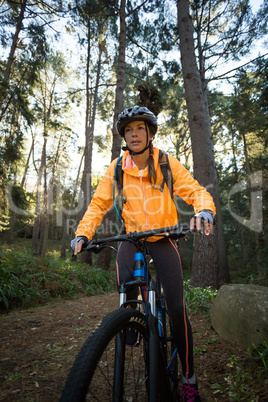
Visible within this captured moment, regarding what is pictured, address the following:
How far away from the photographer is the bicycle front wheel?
107cm

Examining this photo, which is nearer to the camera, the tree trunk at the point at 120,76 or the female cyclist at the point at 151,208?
the female cyclist at the point at 151,208

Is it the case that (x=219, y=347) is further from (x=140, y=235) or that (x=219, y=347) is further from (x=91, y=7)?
(x=91, y=7)

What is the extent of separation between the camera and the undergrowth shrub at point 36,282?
5609 millimetres

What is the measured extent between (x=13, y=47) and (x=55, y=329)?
464 inches

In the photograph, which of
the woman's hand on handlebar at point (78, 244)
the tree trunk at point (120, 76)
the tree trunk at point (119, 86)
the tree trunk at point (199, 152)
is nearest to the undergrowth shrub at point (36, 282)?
the tree trunk at point (119, 86)

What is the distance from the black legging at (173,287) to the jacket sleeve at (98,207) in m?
0.35

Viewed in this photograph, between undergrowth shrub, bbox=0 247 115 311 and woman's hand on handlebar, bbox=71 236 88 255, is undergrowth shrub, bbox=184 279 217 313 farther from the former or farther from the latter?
woman's hand on handlebar, bbox=71 236 88 255

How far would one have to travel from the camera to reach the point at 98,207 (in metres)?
2.35

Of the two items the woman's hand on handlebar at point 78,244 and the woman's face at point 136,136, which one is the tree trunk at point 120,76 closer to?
the woman's face at point 136,136

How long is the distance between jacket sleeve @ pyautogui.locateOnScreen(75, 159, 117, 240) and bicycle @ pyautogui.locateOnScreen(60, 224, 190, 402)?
247mm

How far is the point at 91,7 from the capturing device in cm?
1109

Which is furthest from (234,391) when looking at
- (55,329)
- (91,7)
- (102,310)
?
(91,7)

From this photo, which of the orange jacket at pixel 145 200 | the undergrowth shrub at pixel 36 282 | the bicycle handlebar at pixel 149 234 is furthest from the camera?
the undergrowth shrub at pixel 36 282

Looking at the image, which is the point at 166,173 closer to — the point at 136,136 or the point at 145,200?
the point at 145,200
